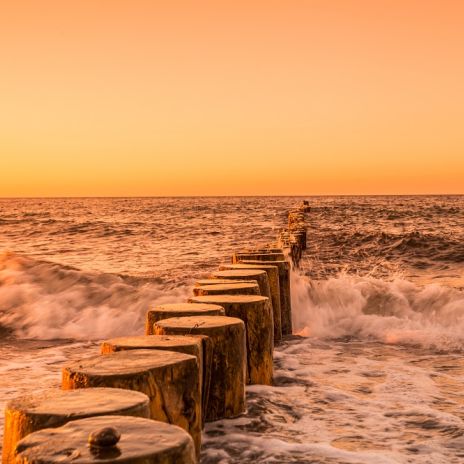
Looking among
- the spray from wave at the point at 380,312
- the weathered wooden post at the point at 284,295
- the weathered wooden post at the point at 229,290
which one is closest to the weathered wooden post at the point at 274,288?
the weathered wooden post at the point at 284,295

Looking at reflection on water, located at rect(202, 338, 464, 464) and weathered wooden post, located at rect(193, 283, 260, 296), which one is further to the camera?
weathered wooden post, located at rect(193, 283, 260, 296)

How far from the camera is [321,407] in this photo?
5.10 meters

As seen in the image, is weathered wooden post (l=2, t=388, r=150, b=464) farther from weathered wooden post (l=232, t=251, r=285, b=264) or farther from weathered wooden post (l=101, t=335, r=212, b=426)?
weathered wooden post (l=232, t=251, r=285, b=264)

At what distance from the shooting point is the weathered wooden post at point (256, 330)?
204 inches

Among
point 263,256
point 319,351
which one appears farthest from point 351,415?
point 263,256

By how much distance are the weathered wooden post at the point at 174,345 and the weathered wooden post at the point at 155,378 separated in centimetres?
20

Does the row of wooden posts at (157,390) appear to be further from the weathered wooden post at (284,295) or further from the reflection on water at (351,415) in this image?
the weathered wooden post at (284,295)

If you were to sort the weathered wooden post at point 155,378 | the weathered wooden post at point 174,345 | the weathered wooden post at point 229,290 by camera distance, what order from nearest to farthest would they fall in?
the weathered wooden post at point 155,378 < the weathered wooden post at point 174,345 < the weathered wooden post at point 229,290

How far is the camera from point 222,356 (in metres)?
4.28

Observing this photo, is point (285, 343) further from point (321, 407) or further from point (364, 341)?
point (321, 407)

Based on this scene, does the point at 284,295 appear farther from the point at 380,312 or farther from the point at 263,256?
the point at 380,312

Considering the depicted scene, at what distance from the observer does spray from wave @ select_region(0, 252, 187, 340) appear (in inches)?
375

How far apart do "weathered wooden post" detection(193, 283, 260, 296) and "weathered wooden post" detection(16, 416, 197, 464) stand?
340cm

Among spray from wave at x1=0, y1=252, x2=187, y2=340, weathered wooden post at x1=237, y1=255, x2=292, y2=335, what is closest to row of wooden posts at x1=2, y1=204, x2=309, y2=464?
weathered wooden post at x1=237, y1=255, x2=292, y2=335
